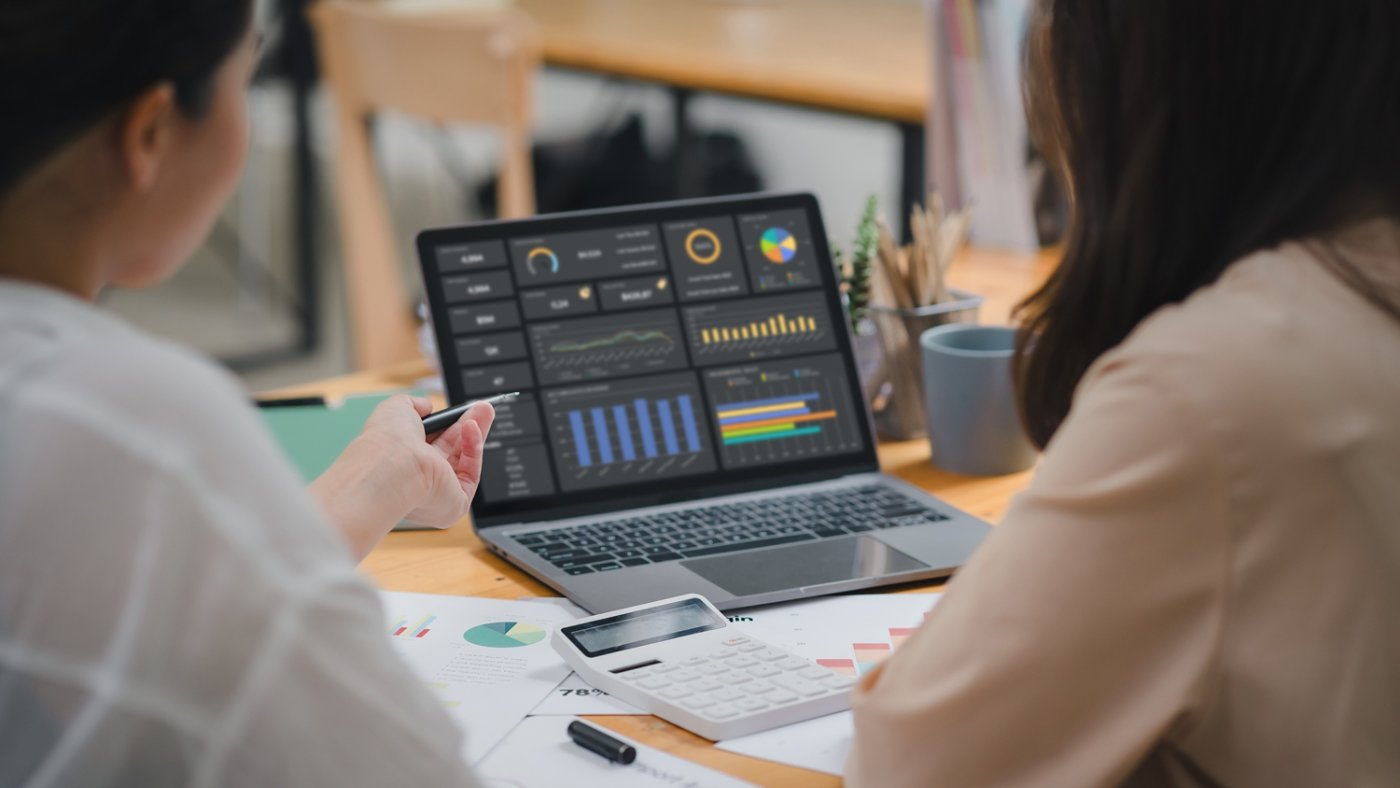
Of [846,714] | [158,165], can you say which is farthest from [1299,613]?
[158,165]

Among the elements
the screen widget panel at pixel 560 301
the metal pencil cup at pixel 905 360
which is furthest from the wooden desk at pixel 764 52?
the screen widget panel at pixel 560 301

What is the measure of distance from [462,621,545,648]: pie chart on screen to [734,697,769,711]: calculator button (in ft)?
0.65

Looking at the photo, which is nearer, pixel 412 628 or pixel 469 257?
pixel 412 628

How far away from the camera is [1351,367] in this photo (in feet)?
2.49

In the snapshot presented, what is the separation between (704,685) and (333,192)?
437cm

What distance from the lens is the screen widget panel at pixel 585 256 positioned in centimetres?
141

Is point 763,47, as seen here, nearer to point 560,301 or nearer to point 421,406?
point 560,301

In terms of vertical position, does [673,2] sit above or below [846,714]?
above

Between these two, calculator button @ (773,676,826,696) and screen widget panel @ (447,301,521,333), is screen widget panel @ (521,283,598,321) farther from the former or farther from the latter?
calculator button @ (773,676,826,696)

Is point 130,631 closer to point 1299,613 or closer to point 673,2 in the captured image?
point 1299,613

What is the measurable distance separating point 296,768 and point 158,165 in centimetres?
28

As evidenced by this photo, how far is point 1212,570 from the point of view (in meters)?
0.75

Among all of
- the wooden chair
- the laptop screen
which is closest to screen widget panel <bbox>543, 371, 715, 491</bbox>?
the laptop screen

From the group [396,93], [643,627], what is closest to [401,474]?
[643,627]
